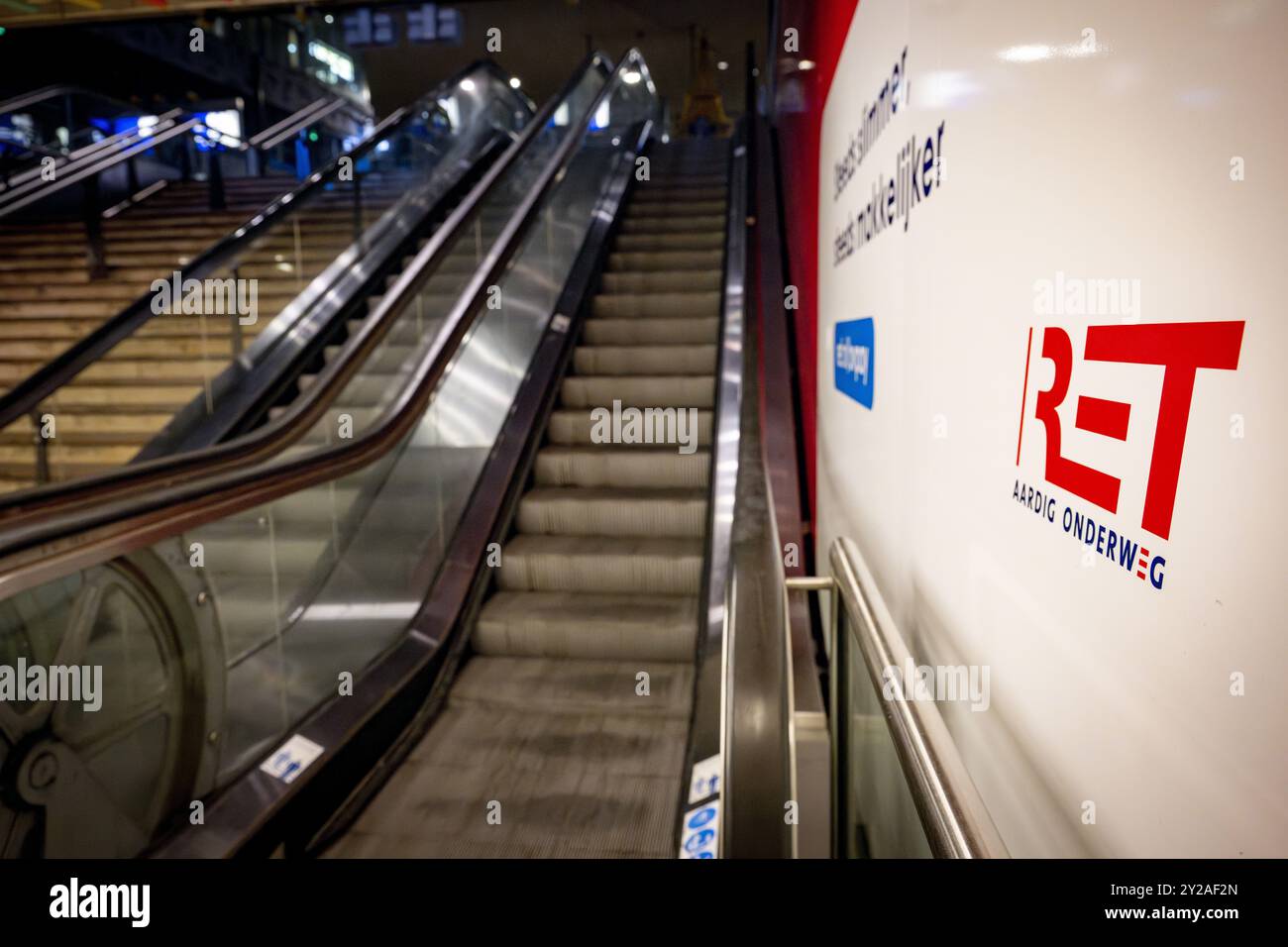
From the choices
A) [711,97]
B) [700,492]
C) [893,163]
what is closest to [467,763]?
[700,492]

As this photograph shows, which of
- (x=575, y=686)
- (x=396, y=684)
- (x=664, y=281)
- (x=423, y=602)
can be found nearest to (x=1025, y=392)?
(x=575, y=686)

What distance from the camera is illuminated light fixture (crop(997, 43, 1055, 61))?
120 centimetres

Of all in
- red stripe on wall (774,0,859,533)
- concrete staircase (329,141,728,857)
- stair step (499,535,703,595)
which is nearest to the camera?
concrete staircase (329,141,728,857)

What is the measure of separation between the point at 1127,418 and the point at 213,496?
7.27 ft

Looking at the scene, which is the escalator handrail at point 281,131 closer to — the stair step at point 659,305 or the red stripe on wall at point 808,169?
the stair step at point 659,305

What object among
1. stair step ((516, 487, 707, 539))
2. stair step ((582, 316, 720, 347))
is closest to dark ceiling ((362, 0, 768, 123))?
stair step ((582, 316, 720, 347))

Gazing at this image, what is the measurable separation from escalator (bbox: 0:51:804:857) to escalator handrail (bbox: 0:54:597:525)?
12mm

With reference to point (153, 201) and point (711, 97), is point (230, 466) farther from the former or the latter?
point (711, 97)

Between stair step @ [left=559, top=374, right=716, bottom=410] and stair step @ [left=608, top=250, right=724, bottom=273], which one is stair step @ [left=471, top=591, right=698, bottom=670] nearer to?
stair step @ [left=559, top=374, right=716, bottom=410]

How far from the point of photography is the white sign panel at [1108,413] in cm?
76

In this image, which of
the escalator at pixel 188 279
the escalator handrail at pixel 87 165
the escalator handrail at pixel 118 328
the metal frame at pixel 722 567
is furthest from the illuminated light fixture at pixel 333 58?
the metal frame at pixel 722 567

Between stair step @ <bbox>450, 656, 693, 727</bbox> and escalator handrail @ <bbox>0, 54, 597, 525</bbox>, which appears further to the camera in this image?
stair step @ <bbox>450, 656, 693, 727</bbox>

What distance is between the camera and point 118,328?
4.50 meters

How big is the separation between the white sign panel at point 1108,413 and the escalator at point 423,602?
46cm
